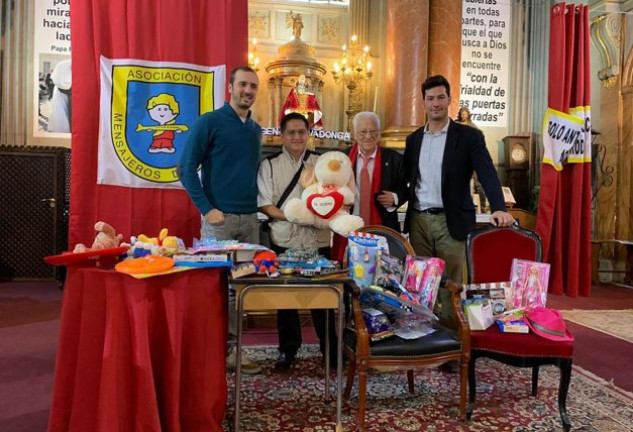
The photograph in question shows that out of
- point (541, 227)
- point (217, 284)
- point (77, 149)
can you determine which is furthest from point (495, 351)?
point (541, 227)

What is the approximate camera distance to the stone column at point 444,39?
6.05 metres

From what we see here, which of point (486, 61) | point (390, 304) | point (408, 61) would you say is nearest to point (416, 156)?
point (390, 304)

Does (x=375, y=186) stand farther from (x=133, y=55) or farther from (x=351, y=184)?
(x=133, y=55)

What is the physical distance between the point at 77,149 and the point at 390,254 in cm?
173

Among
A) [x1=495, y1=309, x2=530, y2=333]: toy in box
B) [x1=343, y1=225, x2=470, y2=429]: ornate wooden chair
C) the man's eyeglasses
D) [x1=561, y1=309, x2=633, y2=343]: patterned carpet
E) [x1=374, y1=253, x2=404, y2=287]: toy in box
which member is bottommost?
[x1=561, y1=309, x2=633, y2=343]: patterned carpet

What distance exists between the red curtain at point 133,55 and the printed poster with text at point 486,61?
570 cm

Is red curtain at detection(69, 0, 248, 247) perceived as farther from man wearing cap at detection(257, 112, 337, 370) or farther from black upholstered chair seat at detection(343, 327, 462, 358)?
black upholstered chair seat at detection(343, 327, 462, 358)

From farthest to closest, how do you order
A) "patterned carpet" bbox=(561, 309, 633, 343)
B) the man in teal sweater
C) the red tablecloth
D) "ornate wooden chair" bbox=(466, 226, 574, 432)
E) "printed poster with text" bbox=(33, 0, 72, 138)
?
"printed poster with text" bbox=(33, 0, 72, 138), "patterned carpet" bbox=(561, 309, 633, 343), the man in teal sweater, "ornate wooden chair" bbox=(466, 226, 574, 432), the red tablecloth

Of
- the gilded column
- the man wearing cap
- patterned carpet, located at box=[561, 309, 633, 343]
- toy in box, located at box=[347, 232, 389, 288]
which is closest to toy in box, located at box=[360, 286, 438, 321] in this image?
toy in box, located at box=[347, 232, 389, 288]

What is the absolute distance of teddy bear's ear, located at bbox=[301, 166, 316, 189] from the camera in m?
2.64

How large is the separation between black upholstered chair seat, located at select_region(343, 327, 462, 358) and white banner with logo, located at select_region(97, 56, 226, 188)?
136cm

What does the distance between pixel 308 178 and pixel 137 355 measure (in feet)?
4.10

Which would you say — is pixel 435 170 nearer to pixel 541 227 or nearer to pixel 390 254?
pixel 390 254

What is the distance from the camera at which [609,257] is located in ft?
22.6
